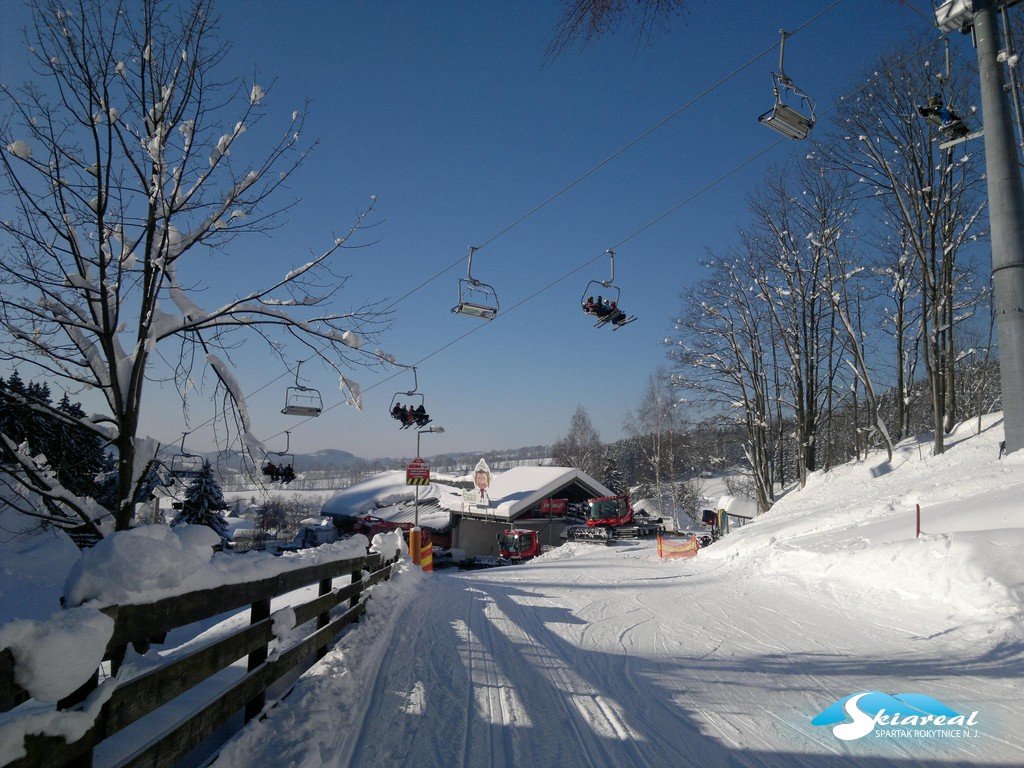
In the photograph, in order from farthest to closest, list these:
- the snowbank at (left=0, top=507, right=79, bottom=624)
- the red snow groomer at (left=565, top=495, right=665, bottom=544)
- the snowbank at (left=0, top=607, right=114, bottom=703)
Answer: the red snow groomer at (left=565, top=495, right=665, bottom=544) < the snowbank at (left=0, top=507, right=79, bottom=624) < the snowbank at (left=0, top=607, right=114, bottom=703)

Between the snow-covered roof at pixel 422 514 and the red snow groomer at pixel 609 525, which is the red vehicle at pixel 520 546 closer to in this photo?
the red snow groomer at pixel 609 525

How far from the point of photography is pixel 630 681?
542 centimetres

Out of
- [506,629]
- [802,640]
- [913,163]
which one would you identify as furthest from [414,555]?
[913,163]

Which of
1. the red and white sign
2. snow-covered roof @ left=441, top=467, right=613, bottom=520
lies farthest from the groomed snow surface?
snow-covered roof @ left=441, top=467, right=613, bottom=520

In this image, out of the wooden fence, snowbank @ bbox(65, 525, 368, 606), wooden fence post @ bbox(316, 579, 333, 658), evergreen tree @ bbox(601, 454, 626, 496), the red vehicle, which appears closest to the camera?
the wooden fence

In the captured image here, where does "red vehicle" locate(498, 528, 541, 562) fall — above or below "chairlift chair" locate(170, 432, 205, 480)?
below

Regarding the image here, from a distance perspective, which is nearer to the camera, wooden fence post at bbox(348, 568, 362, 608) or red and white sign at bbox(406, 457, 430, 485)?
wooden fence post at bbox(348, 568, 362, 608)

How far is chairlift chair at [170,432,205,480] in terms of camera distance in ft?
18.7

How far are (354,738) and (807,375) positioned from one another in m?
25.7

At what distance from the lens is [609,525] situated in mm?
33812

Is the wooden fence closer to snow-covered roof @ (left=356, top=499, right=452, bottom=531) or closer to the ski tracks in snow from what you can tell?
the ski tracks in snow

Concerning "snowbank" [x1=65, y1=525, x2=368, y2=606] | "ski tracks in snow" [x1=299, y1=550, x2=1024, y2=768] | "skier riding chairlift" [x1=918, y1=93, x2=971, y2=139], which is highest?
"skier riding chairlift" [x1=918, y1=93, x2=971, y2=139]

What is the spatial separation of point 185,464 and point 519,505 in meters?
30.8

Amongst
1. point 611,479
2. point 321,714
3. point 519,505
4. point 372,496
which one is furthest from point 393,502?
point 321,714
